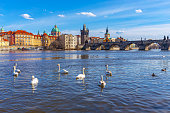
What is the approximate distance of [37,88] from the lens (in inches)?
443

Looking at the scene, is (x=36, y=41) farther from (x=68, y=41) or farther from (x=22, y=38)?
(x=68, y=41)

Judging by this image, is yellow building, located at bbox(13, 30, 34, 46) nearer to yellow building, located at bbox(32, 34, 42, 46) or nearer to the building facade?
yellow building, located at bbox(32, 34, 42, 46)

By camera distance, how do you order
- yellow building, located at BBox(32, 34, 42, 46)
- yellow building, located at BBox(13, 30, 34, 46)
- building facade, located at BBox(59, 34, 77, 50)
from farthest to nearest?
1. yellow building, located at BBox(32, 34, 42, 46)
2. building facade, located at BBox(59, 34, 77, 50)
3. yellow building, located at BBox(13, 30, 34, 46)

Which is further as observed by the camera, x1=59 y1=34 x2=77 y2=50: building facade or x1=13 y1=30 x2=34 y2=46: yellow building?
x1=59 y1=34 x2=77 y2=50: building facade

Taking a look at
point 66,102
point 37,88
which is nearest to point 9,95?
point 37,88

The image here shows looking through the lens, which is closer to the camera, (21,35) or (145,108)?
(145,108)

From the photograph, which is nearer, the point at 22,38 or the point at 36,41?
the point at 22,38

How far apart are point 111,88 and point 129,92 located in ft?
4.44

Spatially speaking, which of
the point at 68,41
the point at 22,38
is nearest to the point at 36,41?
the point at 22,38

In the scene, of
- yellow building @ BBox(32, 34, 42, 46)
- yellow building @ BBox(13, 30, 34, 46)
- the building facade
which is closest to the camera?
yellow building @ BBox(13, 30, 34, 46)

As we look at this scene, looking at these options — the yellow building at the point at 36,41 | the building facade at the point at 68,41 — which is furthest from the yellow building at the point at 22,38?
the building facade at the point at 68,41

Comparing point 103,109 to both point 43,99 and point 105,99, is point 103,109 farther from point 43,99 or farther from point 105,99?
point 43,99

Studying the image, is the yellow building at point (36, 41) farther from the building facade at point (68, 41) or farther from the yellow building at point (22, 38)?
the building facade at point (68, 41)

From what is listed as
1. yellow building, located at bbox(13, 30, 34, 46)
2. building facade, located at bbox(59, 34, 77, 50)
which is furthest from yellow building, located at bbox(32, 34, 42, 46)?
building facade, located at bbox(59, 34, 77, 50)
